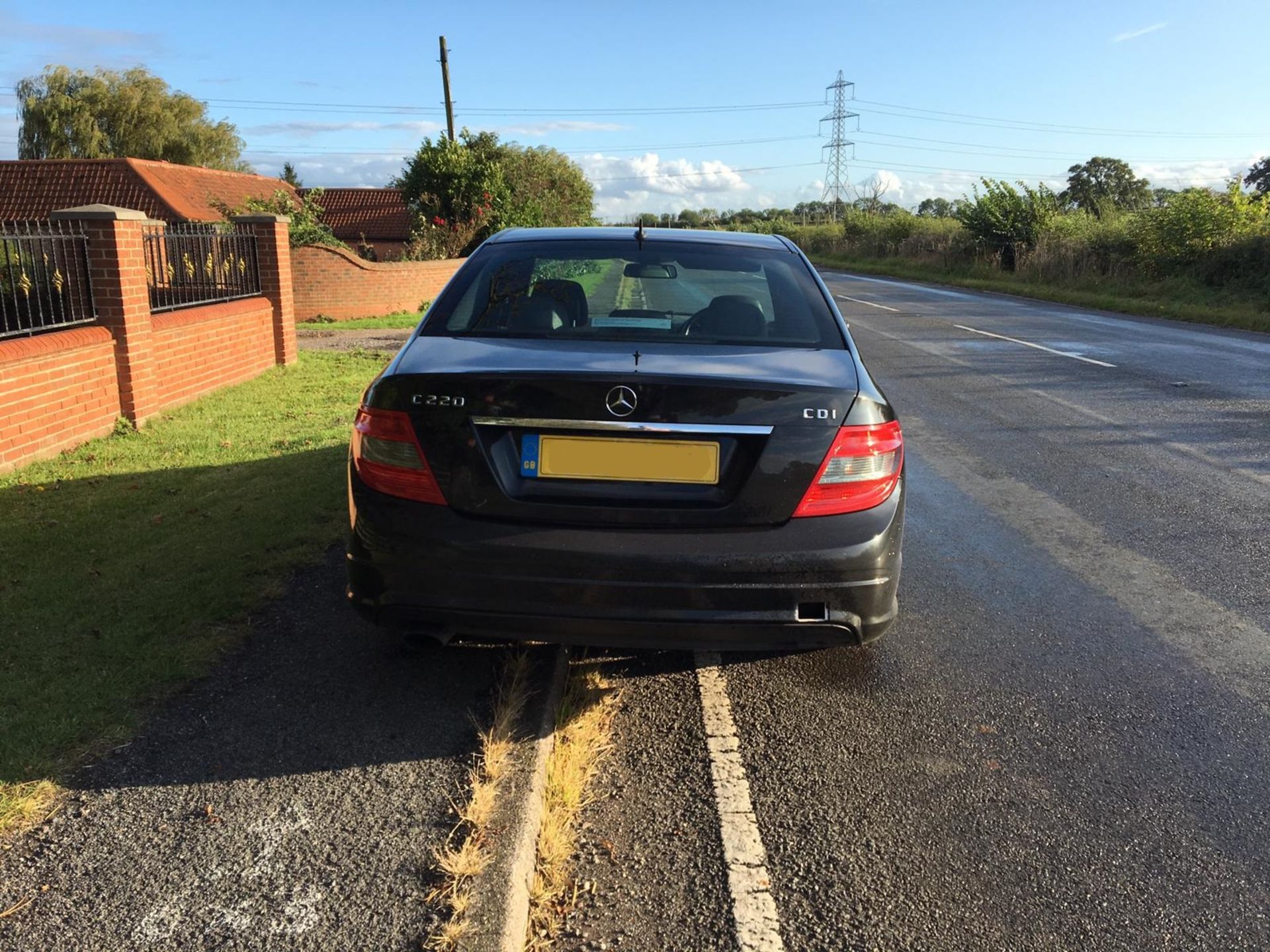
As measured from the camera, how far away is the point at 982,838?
279 centimetres

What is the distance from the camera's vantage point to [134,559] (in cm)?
476

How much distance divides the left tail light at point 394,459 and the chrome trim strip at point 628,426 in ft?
0.73

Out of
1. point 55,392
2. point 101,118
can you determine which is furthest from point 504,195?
point 101,118

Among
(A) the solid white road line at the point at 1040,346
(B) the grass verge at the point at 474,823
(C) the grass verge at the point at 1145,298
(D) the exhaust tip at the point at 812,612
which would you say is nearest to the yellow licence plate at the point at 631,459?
(D) the exhaust tip at the point at 812,612

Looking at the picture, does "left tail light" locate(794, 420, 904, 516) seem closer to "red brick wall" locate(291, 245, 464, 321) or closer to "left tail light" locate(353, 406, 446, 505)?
"left tail light" locate(353, 406, 446, 505)

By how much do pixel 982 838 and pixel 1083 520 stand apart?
3.66m

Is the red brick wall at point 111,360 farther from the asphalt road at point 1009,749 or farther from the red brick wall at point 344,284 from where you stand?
the red brick wall at point 344,284

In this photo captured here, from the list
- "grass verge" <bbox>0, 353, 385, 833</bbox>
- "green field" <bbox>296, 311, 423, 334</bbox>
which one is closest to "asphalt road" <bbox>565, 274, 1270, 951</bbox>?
"grass verge" <bbox>0, 353, 385, 833</bbox>

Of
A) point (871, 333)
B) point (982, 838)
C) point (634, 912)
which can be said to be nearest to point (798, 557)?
point (982, 838)

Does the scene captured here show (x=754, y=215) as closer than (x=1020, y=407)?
No

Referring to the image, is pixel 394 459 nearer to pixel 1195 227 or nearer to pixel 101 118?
pixel 1195 227

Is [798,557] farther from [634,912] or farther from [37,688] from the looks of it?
[37,688]

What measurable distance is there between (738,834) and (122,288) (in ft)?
22.9

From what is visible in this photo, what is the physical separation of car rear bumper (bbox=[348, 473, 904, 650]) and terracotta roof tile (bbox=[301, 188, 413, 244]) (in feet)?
141
